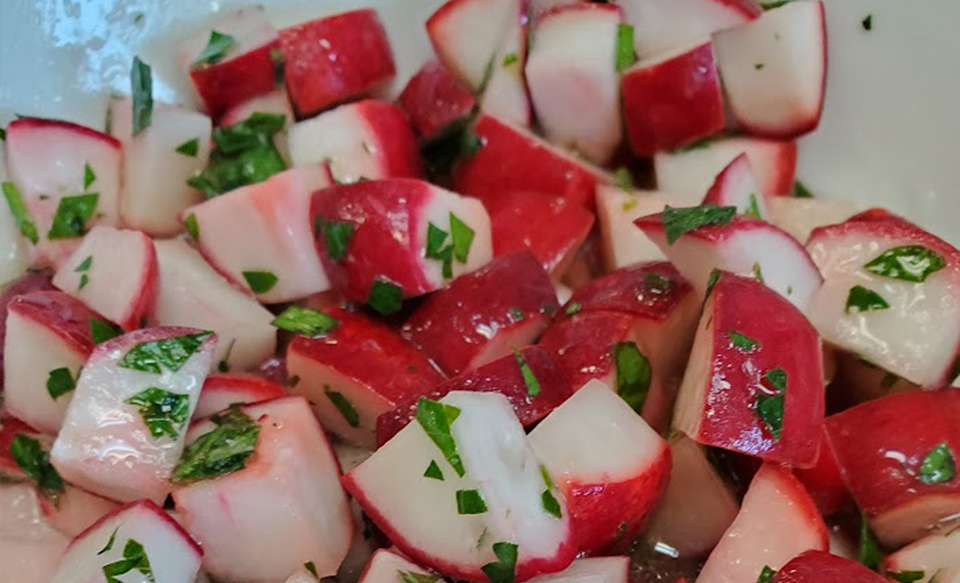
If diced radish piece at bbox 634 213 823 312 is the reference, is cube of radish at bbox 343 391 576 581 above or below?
below

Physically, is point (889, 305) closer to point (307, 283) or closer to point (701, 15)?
point (701, 15)

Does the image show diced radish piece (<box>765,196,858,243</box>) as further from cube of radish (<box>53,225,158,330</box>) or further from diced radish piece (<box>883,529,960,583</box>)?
cube of radish (<box>53,225,158,330</box>)

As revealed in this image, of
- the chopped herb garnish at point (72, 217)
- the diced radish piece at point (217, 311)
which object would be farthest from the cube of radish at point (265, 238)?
the chopped herb garnish at point (72, 217)

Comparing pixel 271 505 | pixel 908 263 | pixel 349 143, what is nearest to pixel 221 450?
pixel 271 505

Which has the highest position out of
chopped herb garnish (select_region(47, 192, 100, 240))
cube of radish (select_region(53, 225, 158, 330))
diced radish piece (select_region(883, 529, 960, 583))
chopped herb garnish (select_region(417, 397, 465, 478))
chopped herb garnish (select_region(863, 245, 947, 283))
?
chopped herb garnish (select_region(47, 192, 100, 240))

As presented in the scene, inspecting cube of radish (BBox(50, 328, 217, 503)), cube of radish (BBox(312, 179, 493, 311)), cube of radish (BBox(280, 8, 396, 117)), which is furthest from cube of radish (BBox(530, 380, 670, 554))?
cube of radish (BBox(280, 8, 396, 117))

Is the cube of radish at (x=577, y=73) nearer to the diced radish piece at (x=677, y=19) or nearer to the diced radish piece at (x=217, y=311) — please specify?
the diced radish piece at (x=677, y=19)

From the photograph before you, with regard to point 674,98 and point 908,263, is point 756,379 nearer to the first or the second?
point 908,263
